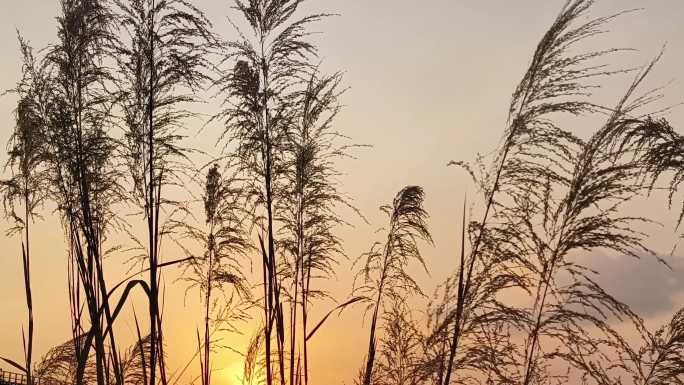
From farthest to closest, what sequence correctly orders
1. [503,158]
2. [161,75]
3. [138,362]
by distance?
[138,362], [161,75], [503,158]

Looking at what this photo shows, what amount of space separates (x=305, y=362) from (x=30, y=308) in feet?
7.52

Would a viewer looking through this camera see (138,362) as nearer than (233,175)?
No

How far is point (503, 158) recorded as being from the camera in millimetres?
4992

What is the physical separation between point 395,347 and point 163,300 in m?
2.78

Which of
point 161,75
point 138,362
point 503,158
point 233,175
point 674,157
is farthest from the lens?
point 138,362

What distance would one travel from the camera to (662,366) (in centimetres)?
563

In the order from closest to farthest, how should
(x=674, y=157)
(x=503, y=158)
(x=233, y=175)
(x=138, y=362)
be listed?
(x=674, y=157)
(x=503, y=158)
(x=233, y=175)
(x=138, y=362)

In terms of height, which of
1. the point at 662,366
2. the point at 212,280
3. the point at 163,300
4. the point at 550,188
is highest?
the point at 212,280

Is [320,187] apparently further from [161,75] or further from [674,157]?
[674,157]

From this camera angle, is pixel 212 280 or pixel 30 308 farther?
pixel 212 280

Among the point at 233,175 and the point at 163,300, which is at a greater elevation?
the point at 233,175

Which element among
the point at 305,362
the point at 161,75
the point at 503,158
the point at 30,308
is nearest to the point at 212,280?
the point at 30,308

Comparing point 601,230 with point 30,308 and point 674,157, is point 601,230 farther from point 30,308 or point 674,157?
point 30,308

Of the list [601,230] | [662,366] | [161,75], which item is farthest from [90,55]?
[662,366]
